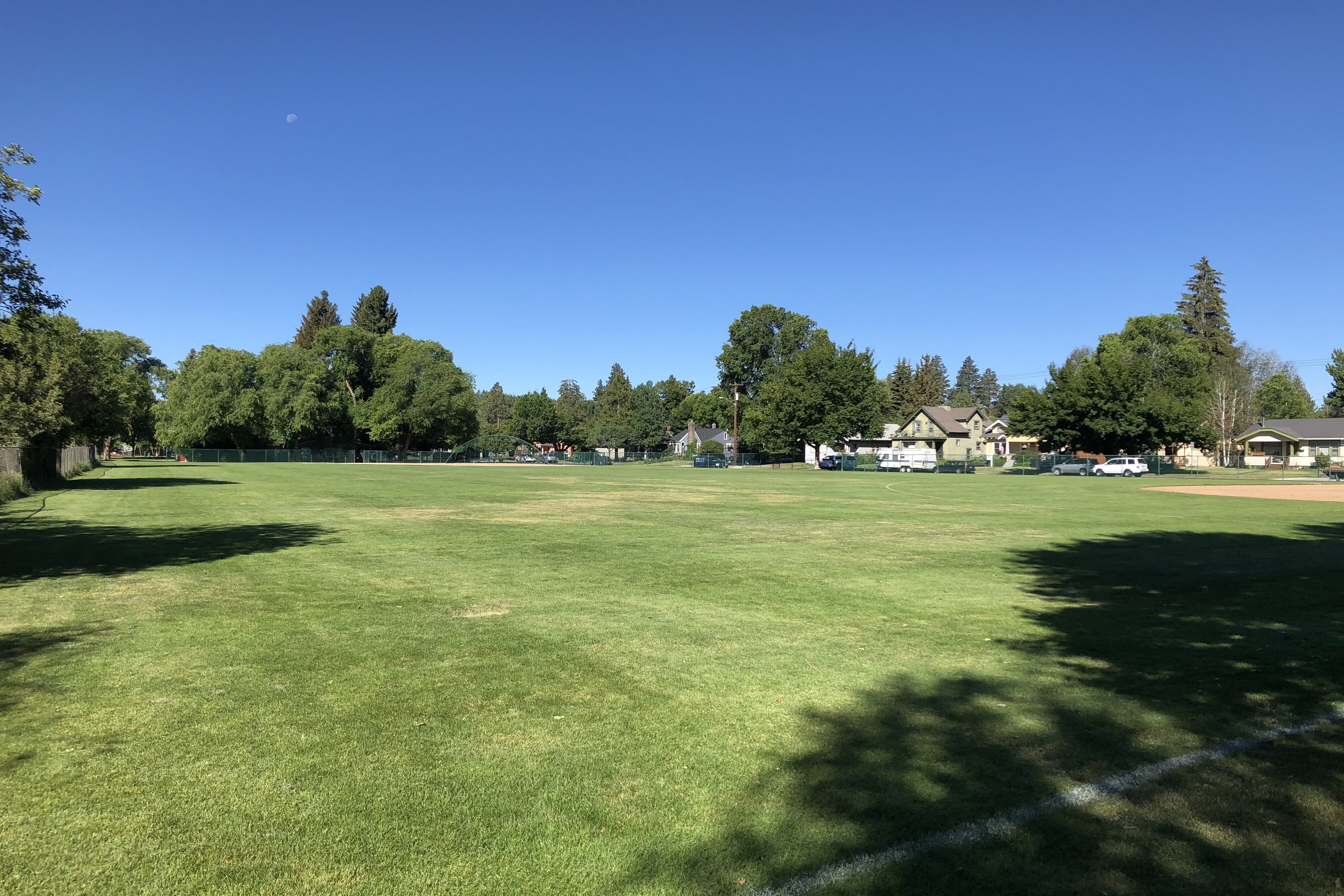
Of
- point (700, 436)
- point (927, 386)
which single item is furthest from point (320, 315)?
point (927, 386)

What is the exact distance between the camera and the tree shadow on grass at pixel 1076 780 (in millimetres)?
3506

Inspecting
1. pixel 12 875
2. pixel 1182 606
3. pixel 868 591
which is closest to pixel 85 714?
pixel 12 875

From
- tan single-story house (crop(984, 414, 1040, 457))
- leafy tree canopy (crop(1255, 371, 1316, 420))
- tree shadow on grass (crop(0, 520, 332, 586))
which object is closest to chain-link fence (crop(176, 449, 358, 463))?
tree shadow on grass (crop(0, 520, 332, 586))

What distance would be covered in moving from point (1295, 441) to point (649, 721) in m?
107

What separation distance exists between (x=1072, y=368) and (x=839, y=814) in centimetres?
8796

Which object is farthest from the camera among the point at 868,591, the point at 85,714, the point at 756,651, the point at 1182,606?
the point at 868,591

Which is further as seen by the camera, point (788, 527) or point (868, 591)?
point (788, 527)

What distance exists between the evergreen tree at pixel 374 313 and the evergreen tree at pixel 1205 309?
113 m

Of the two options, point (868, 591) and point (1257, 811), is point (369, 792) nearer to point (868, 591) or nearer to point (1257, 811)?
point (1257, 811)

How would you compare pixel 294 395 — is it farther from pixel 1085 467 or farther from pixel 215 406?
pixel 1085 467

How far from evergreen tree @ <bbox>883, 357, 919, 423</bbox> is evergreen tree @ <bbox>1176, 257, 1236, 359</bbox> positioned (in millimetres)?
40380

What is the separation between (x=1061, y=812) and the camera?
4.05 metres

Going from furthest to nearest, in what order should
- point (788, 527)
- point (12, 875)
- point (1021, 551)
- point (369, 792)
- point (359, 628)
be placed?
1. point (788, 527)
2. point (1021, 551)
3. point (359, 628)
4. point (369, 792)
5. point (12, 875)

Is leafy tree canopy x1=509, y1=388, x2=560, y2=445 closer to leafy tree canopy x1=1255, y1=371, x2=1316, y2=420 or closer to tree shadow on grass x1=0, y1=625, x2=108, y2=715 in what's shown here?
leafy tree canopy x1=1255, y1=371, x2=1316, y2=420
